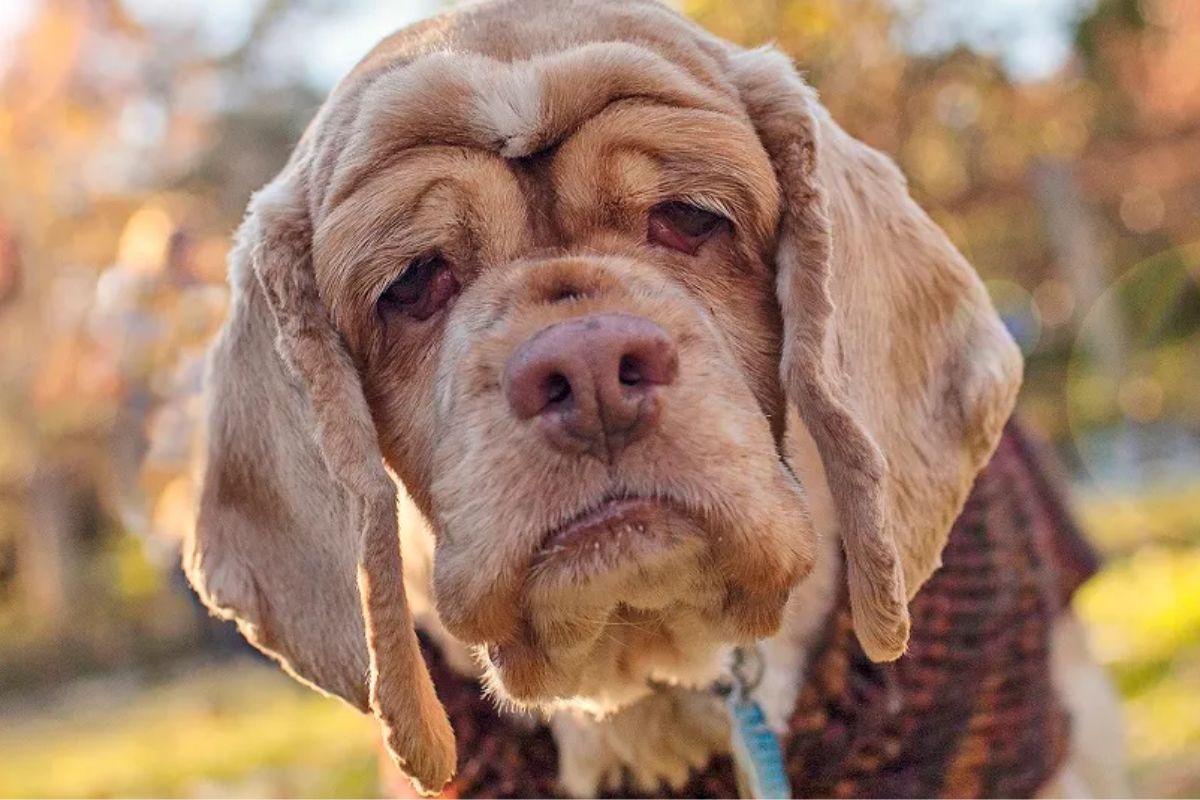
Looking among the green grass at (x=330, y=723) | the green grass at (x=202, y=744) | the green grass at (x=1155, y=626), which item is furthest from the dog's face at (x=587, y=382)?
the green grass at (x=330, y=723)

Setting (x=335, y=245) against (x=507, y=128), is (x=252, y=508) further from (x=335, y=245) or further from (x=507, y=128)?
(x=507, y=128)

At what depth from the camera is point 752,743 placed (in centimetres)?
292

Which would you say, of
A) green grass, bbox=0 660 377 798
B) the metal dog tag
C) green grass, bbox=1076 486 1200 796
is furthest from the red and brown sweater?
green grass, bbox=0 660 377 798

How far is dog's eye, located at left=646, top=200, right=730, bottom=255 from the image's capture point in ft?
8.87

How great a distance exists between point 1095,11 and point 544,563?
52.2 feet

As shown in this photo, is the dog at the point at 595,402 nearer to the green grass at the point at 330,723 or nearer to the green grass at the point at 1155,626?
the green grass at the point at 1155,626

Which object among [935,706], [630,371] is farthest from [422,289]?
[935,706]

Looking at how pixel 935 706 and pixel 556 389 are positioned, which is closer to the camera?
pixel 556 389

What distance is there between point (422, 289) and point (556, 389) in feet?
2.06

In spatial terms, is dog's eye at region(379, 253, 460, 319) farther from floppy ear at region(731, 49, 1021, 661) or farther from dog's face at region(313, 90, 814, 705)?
floppy ear at region(731, 49, 1021, 661)

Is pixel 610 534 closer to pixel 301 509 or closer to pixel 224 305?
pixel 301 509

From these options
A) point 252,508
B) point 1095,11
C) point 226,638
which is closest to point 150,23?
point 226,638

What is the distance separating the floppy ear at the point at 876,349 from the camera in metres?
2.62

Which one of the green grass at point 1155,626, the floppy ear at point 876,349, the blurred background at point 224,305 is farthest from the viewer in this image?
the blurred background at point 224,305
